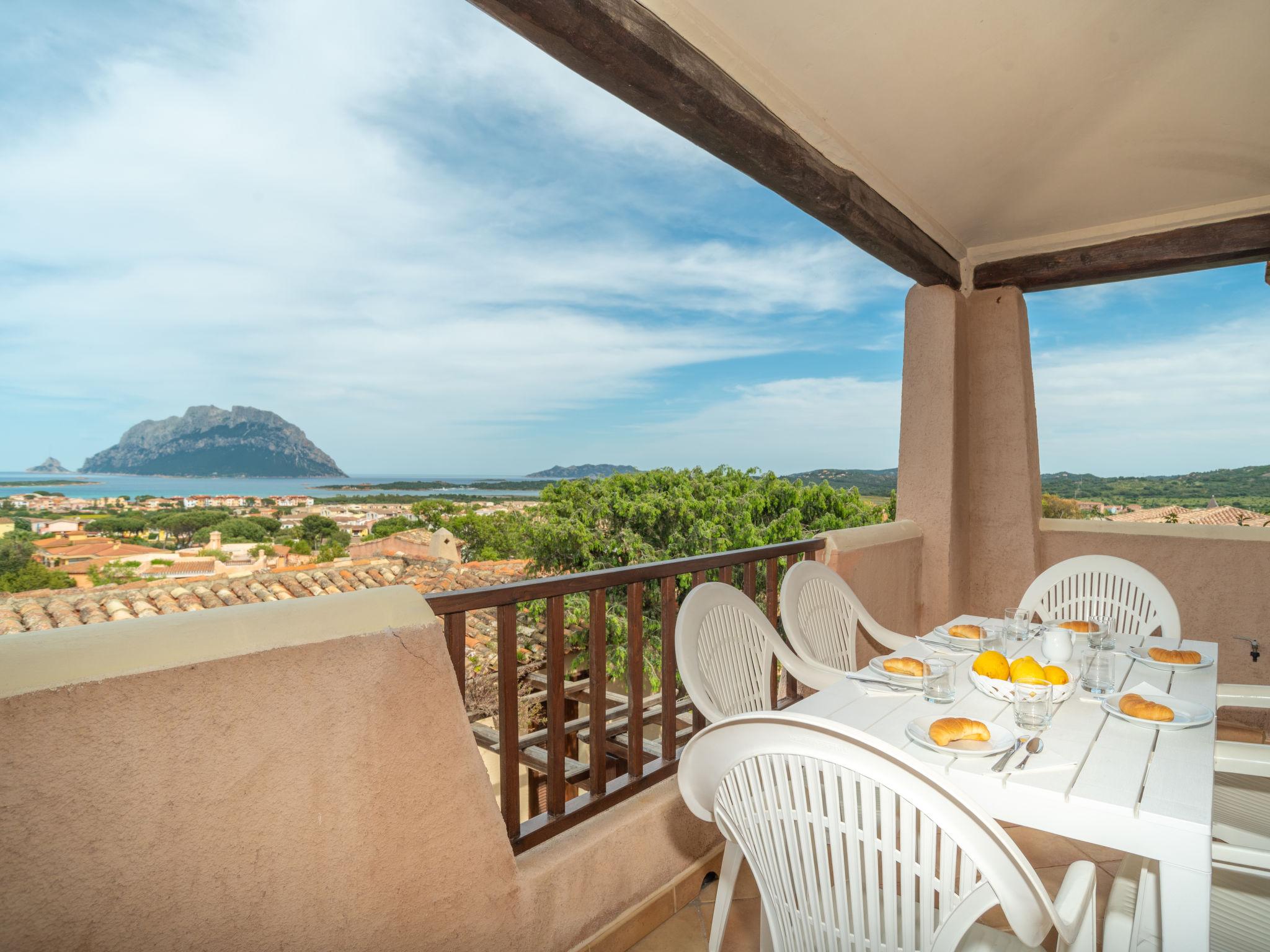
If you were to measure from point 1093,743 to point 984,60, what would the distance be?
209 cm

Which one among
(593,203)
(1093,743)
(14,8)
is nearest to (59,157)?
(14,8)

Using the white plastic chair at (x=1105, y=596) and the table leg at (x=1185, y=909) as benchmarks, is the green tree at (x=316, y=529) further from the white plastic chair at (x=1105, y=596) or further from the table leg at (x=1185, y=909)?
the table leg at (x=1185, y=909)

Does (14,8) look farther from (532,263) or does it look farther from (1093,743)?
(1093,743)

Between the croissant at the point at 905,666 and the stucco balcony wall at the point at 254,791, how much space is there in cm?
96

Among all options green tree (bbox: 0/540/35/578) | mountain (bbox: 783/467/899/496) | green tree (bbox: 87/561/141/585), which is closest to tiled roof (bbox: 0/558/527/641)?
green tree (bbox: 87/561/141/585)

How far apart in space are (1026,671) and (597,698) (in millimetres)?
1014

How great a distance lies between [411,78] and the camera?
83.7ft

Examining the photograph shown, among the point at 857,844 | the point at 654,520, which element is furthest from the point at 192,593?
the point at 654,520

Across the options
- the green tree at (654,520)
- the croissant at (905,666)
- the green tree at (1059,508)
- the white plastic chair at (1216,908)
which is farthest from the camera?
the green tree at (654,520)

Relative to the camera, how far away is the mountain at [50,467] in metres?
10.4

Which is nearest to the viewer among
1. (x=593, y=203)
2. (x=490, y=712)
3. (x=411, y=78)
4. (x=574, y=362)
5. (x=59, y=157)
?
(x=490, y=712)

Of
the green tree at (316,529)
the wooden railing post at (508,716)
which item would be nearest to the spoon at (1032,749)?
the wooden railing post at (508,716)

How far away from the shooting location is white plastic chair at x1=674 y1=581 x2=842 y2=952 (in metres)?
1.73

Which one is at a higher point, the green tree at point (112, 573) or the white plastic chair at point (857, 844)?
the white plastic chair at point (857, 844)
